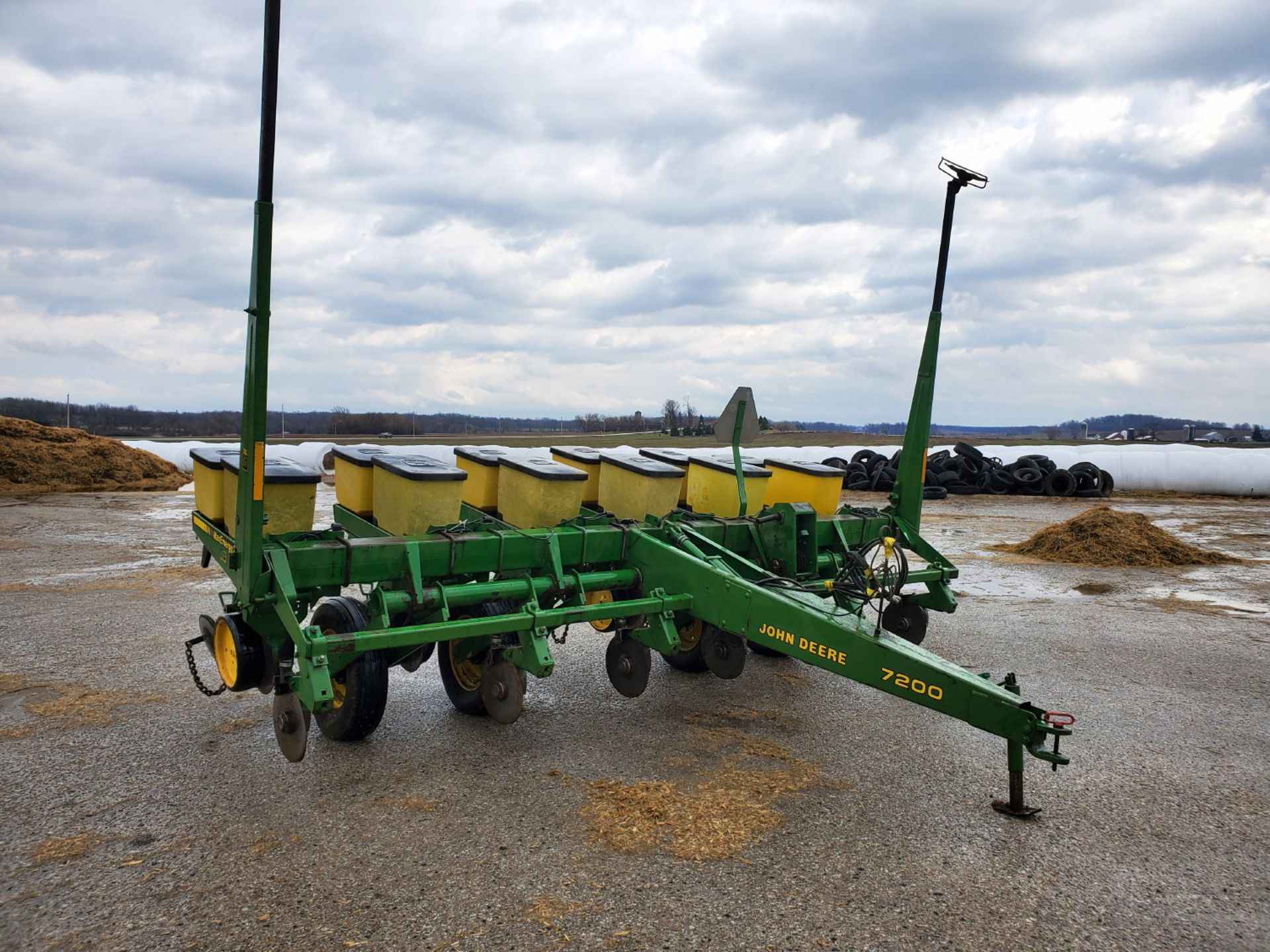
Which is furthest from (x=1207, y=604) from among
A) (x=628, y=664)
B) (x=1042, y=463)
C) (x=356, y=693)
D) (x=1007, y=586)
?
(x=1042, y=463)

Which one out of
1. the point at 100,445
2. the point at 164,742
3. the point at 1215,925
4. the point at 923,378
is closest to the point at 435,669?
the point at 164,742

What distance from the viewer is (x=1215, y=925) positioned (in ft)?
9.51

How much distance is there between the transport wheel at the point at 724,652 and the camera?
4816mm

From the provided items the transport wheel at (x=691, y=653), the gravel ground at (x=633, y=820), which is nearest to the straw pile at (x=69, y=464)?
the gravel ground at (x=633, y=820)

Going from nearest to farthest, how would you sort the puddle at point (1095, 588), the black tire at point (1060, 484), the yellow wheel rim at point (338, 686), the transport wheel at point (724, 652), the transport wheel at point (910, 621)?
the yellow wheel rim at point (338, 686), the transport wheel at point (724, 652), the transport wheel at point (910, 621), the puddle at point (1095, 588), the black tire at point (1060, 484)

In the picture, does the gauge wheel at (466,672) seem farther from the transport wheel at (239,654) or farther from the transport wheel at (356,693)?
the transport wheel at (239,654)

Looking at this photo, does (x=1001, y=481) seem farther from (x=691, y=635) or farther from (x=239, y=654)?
(x=239, y=654)

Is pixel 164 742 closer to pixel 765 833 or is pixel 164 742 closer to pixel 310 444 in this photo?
pixel 765 833

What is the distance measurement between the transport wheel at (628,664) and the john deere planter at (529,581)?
1 cm

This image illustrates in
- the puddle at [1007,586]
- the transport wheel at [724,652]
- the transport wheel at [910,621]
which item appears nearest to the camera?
the transport wheel at [724,652]

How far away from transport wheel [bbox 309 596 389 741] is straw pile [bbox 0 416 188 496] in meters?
16.0

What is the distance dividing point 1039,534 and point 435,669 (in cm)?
918

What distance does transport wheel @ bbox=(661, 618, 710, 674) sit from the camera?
5.64m

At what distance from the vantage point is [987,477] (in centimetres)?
2020
